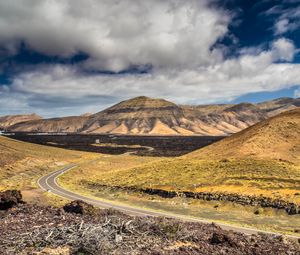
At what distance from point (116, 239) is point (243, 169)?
184 feet

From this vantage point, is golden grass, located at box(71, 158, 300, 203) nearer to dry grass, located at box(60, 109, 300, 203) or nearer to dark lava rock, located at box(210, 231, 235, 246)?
dry grass, located at box(60, 109, 300, 203)

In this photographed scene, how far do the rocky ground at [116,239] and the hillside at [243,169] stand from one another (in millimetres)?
31648

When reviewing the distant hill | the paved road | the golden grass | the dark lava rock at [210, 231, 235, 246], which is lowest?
the paved road

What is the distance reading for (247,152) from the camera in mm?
87562

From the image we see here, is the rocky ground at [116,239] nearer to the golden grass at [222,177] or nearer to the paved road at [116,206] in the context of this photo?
the paved road at [116,206]

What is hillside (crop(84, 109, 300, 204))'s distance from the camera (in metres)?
62.4

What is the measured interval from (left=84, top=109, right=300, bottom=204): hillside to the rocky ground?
104 feet

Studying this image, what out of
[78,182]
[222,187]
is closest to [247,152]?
[222,187]

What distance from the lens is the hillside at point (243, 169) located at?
205 ft

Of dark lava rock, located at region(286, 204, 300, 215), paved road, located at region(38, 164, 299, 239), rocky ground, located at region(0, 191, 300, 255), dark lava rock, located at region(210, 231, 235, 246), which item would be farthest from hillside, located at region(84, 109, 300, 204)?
dark lava rock, located at region(210, 231, 235, 246)

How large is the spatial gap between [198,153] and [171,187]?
4052cm

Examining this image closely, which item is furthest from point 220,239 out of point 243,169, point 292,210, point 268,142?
point 268,142

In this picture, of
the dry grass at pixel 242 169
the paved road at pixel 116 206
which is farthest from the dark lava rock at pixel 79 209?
the dry grass at pixel 242 169

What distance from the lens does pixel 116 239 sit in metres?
22.2
